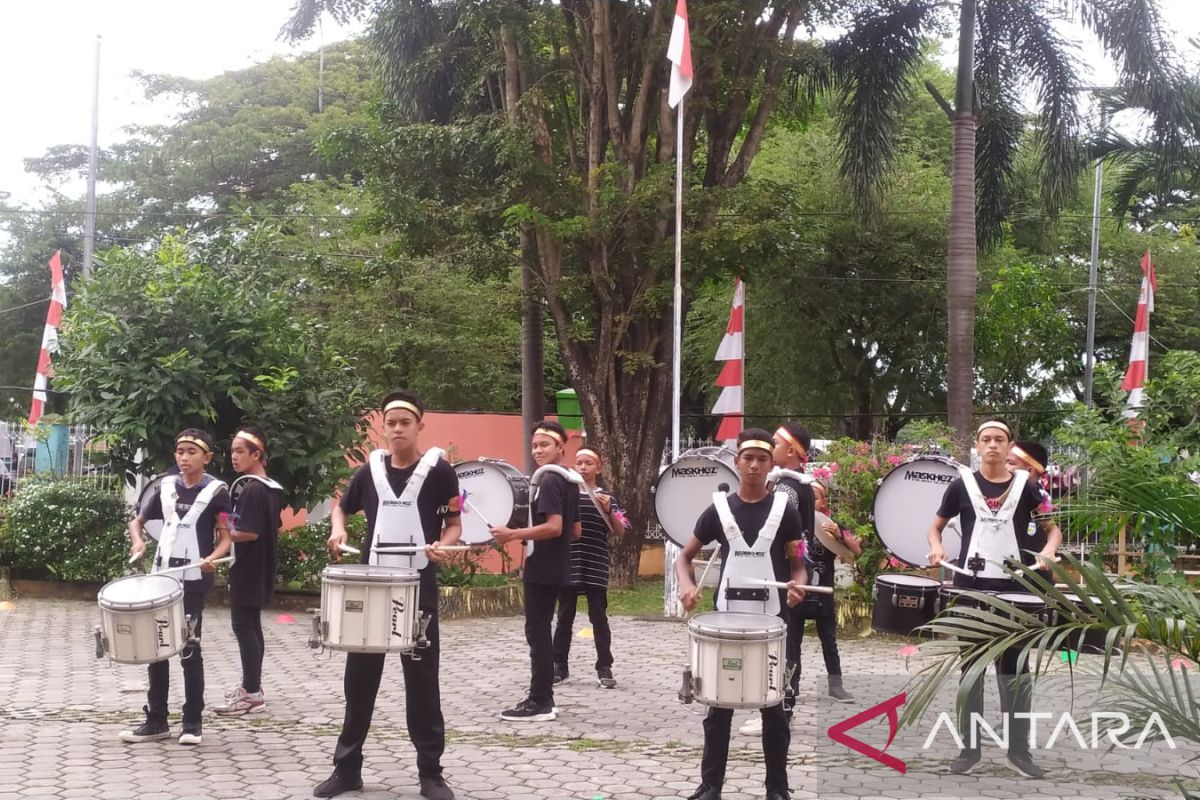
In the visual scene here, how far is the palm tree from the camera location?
17.8 m

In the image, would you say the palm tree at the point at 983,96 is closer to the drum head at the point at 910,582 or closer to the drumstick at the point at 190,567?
the drum head at the point at 910,582

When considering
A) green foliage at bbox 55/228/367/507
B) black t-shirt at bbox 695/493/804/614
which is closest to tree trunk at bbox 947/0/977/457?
green foliage at bbox 55/228/367/507

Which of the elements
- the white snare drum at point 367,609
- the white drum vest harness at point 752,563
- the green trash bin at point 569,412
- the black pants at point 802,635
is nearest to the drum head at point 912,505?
the black pants at point 802,635

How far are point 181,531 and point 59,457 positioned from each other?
9348 mm

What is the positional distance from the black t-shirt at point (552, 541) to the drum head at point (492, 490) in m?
1.73

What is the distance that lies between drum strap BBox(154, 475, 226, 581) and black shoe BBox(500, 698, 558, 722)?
219cm

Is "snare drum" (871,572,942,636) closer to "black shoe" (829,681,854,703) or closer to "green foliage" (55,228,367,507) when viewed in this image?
"black shoe" (829,681,854,703)

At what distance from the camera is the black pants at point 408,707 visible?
688 cm

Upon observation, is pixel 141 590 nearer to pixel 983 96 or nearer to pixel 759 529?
pixel 759 529

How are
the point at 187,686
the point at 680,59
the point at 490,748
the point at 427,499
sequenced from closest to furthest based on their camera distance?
the point at 427,499, the point at 187,686, the point at 490,748, the point at 680,59

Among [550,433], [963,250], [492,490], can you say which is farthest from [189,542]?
[963,250]

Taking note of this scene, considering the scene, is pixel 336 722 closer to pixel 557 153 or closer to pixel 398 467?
pixel 398 467

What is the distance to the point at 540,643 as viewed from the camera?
913 centimetres

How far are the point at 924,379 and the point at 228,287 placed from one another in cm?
1789
